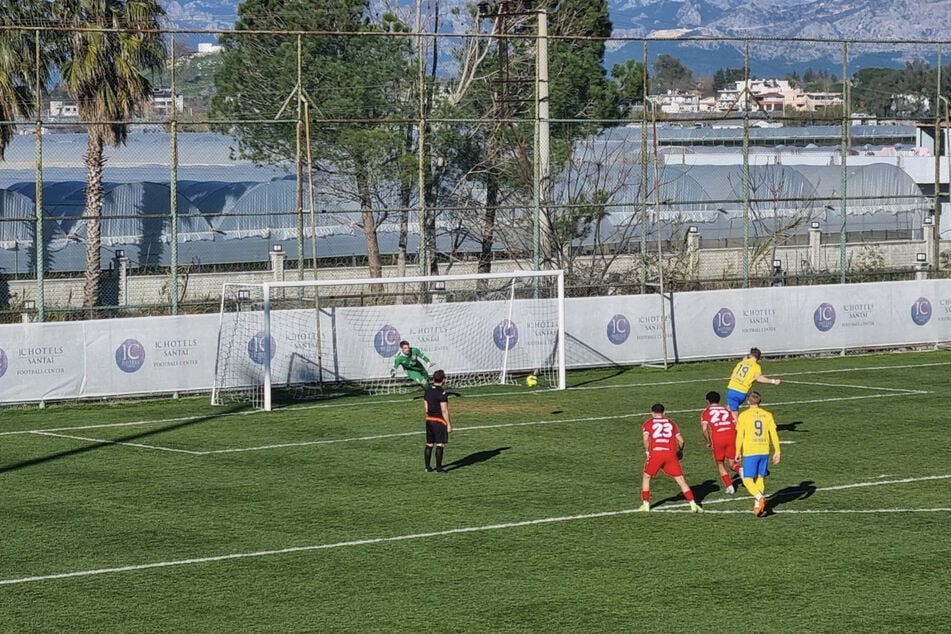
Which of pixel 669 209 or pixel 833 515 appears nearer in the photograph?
pixel 833 515

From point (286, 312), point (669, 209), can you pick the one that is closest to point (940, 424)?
point (286, 312)

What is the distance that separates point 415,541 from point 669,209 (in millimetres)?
36395

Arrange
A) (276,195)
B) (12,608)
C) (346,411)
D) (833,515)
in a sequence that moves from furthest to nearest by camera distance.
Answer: (276,195)
(346,411)
(833,515)
(12,608)

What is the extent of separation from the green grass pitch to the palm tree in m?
9.56

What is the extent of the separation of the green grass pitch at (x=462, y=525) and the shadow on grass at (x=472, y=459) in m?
0.08

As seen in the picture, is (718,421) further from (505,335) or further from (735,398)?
(505,335)

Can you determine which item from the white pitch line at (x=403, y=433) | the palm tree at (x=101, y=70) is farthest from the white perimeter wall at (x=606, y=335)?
the palm tree at (x=101, y=70)

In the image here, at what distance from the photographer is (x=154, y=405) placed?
3019cm

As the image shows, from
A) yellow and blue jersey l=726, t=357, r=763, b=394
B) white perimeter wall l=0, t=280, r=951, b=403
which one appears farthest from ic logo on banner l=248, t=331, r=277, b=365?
yellow and blue jersey l=726, t=357, r=763, b=394

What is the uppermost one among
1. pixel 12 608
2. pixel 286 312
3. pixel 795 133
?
pixel 795 133

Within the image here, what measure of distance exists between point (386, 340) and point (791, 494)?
14360 mm

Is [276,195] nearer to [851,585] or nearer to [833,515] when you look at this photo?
[833,515]

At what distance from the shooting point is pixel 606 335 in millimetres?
35031

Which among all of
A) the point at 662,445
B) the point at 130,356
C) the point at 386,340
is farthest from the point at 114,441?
the point at 662,445
